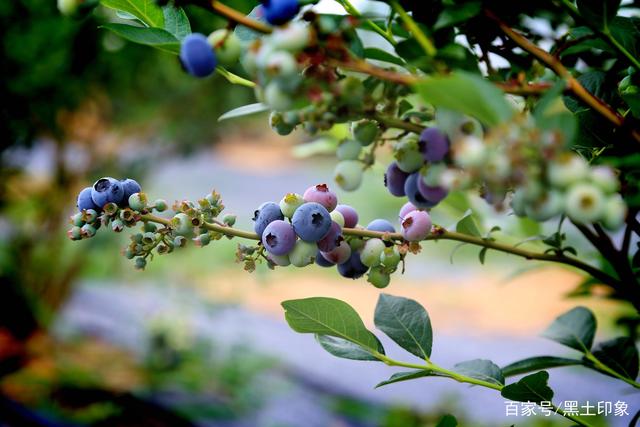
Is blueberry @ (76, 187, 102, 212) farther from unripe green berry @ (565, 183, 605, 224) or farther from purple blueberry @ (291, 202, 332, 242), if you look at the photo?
unripe green berry @ (565, 183, 605, 224)

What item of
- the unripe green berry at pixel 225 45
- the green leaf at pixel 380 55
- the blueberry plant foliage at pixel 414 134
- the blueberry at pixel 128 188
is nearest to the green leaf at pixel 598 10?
the blueberry plant foliage at pixel 414 134

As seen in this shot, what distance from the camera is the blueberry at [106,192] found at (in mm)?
422

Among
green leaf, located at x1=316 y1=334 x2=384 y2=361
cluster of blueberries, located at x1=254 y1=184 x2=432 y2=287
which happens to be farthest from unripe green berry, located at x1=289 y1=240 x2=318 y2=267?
green leaf, located at x1=316 y1=334 x2=384 y2=361

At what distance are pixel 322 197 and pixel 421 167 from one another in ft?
0.34

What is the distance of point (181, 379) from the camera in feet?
9.45

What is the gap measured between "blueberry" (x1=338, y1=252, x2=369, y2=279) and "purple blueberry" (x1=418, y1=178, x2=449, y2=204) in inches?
4.9

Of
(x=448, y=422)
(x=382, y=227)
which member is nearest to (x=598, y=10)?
(x=382, y=227)

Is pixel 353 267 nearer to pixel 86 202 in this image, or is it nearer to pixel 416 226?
pixel 416 226

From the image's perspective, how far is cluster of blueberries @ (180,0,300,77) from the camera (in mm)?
285

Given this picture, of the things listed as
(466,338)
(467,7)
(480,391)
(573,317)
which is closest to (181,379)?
(480,391)

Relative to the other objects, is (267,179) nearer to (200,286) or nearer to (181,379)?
(200,286)

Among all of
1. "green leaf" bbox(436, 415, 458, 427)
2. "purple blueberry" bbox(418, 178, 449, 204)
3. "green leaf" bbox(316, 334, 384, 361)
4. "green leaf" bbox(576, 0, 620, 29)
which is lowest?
"green leaf" bbox(436, 415, 458, 427)

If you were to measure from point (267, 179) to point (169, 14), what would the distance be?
865 centimetres

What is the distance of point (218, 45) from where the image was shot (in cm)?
30
